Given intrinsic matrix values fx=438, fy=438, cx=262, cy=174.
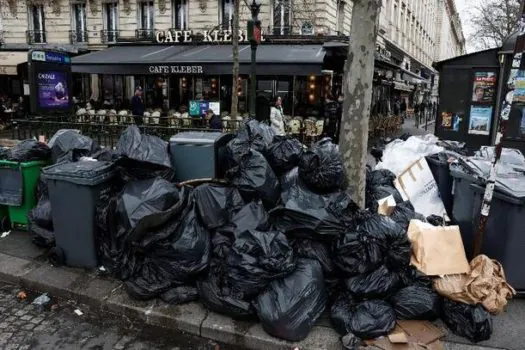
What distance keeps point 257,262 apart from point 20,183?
318 cm

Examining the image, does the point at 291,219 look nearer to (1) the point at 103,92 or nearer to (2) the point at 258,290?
(2) the point at 258,290

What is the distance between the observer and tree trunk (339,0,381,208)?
14.4 ft

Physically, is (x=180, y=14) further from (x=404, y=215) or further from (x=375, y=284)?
(x=375, y=284)

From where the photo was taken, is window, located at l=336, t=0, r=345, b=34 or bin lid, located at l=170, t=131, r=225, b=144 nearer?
bin lid, located at l=170, t=131, r=225, b=144

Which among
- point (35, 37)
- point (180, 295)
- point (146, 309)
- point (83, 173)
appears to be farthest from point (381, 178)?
point (35, 37)

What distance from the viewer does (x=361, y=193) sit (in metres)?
4.64

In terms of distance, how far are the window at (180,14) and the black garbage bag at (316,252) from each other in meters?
16.7

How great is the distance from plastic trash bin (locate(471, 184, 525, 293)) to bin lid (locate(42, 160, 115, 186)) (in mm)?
3379

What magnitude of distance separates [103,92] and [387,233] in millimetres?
19390

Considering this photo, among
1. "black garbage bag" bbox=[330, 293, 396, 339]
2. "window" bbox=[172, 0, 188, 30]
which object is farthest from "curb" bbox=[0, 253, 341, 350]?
"window" bbox=[172, 0, 188, 30]

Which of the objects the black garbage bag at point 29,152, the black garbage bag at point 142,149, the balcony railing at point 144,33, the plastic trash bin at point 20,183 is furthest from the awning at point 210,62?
the black garbage bag at point 142,149

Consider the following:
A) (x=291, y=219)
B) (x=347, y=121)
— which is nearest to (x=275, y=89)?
(x=347, y=121)

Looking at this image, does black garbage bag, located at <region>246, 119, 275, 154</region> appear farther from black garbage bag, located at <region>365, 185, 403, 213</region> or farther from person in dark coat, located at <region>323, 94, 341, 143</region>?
person in dark coat, located at <region>323, 94, 341, 143</region>

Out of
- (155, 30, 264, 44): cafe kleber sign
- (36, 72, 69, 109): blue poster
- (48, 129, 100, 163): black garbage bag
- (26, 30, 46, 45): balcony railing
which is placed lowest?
(48, 129, 100, 163): black garbage bag
